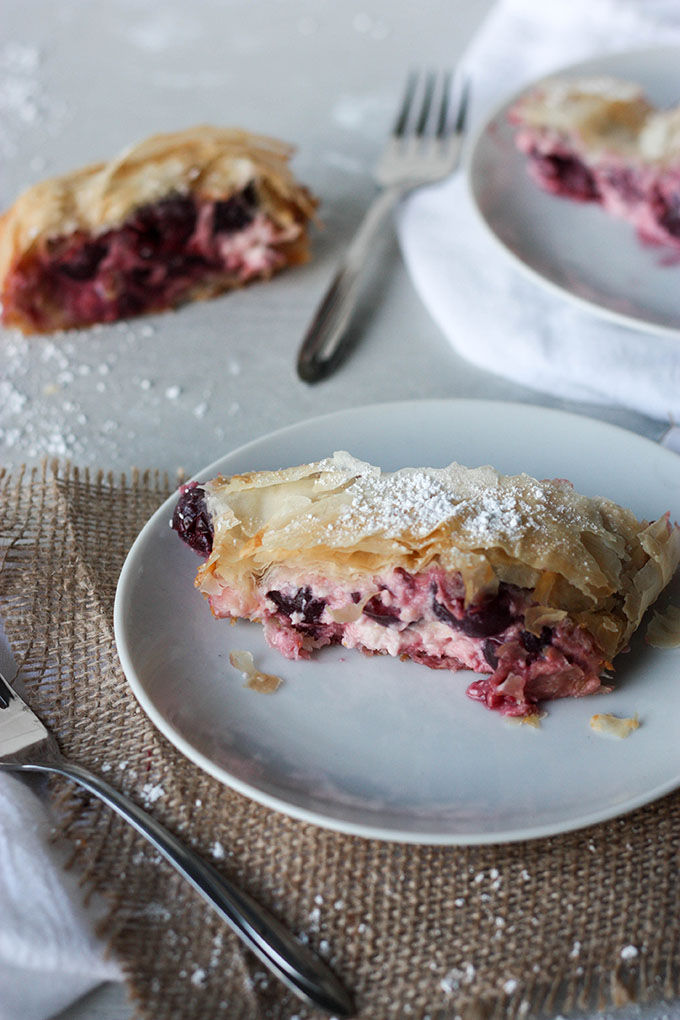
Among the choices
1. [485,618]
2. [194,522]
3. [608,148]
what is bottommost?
[194,522]

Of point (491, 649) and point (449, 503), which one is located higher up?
point (449, 503)

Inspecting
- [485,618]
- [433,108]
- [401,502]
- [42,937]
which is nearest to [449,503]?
[401,502]

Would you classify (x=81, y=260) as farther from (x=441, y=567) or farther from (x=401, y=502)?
(x=441, y=567)

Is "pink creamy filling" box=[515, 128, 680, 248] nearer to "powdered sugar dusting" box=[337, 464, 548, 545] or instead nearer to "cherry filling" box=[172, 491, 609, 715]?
"powdered sugar dusting" box=[337, 464, 548, 545]

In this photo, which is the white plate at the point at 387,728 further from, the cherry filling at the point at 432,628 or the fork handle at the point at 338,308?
the fork handle at the point at 338,308

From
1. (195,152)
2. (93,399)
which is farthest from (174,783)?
(195,152)

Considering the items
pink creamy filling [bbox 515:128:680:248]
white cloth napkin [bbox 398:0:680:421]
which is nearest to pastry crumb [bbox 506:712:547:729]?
white cloth napkin [bbox 398:0:680:421]
